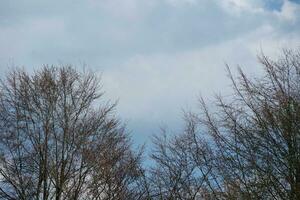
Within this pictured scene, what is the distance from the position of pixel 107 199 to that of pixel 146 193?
294 cm

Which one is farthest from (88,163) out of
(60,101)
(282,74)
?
(282,74)

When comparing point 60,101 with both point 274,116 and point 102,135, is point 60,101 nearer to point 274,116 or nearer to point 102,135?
point 102,135

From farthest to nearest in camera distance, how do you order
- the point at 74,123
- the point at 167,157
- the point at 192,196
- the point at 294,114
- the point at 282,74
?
the point at 167,157 → the point at 74,123 → the point at 192,196 → the point at 282,74 → the point at 294,114

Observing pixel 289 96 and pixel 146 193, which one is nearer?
pixel 289 96

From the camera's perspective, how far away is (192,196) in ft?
64.8

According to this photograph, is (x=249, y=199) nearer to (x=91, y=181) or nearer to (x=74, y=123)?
(x=91, y=181)

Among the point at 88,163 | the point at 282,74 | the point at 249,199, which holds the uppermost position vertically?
the point at 88,163

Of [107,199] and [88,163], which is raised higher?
[88,163]

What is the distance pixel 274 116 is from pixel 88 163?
985 centimetres

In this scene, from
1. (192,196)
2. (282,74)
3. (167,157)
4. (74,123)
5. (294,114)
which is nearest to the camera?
(294,114)

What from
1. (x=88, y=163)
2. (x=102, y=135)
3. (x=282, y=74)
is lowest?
(x=282, y=74)

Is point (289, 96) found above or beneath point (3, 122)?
beneath

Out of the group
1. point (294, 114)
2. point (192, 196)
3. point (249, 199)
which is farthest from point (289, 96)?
point (192, 196)

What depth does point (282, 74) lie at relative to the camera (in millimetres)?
12641
